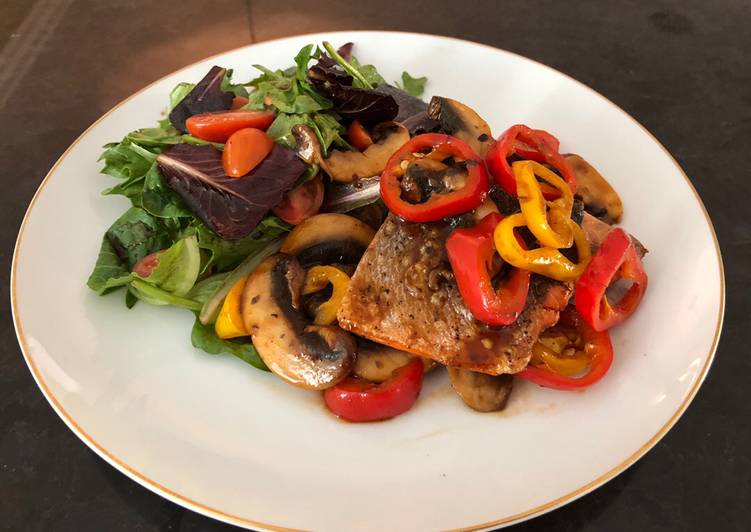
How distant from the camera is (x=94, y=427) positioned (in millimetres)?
1987

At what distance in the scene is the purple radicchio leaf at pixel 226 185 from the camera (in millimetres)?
2428

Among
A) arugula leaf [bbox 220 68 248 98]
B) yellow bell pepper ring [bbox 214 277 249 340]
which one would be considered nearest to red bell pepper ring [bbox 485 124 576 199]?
yellow bell pepper ring [bbox 214 277 249 340]

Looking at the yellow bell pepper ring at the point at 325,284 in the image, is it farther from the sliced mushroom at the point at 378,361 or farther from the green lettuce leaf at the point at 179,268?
the green lettuce leaf at the point at 179,268

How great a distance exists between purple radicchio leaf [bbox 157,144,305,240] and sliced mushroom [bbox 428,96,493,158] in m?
0.68

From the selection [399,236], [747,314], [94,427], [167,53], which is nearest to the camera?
[94,427]

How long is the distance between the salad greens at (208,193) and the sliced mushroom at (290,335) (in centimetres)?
13

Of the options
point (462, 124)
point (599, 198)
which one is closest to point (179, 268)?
point (462, 124)

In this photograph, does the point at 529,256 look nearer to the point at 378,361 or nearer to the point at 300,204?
the point at 378,361

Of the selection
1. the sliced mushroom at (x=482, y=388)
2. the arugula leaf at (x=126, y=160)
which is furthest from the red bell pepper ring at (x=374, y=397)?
the arugula leaf at (x=126, y=160)

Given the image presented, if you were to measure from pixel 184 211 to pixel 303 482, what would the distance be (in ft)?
4.19

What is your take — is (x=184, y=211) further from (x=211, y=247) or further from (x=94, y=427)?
(x=94, y=427)

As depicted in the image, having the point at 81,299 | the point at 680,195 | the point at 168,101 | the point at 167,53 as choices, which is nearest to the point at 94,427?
the point at 81,299

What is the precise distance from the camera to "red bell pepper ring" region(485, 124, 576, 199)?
7.34ft

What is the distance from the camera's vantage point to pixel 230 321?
7.67ft
